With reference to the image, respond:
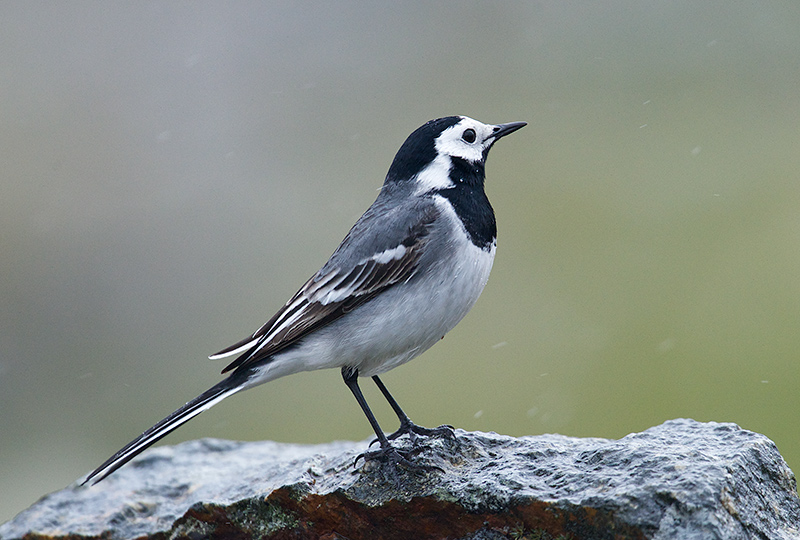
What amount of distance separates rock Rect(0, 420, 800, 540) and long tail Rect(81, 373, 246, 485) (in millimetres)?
663

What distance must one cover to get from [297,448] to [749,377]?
5.52m

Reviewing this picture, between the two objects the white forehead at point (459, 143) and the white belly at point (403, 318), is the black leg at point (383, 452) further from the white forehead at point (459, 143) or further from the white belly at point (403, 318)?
the white forehead at point (459, 143)

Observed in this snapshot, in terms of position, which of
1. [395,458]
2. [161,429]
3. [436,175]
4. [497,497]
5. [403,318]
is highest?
[436,175]

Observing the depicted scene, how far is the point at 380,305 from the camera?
4.77m

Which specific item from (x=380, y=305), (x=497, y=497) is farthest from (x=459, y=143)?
(x=497, y=497)

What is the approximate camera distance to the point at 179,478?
6.09 metres

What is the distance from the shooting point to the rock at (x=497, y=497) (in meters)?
3.81

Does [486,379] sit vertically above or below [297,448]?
below

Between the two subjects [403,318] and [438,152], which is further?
[438,152]

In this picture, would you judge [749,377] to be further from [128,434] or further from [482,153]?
[128,434]

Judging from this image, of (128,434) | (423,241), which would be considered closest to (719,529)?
(423,241)

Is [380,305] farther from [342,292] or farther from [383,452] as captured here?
[383,452]

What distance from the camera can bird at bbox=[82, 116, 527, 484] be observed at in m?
4.71

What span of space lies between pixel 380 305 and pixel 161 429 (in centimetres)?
145
